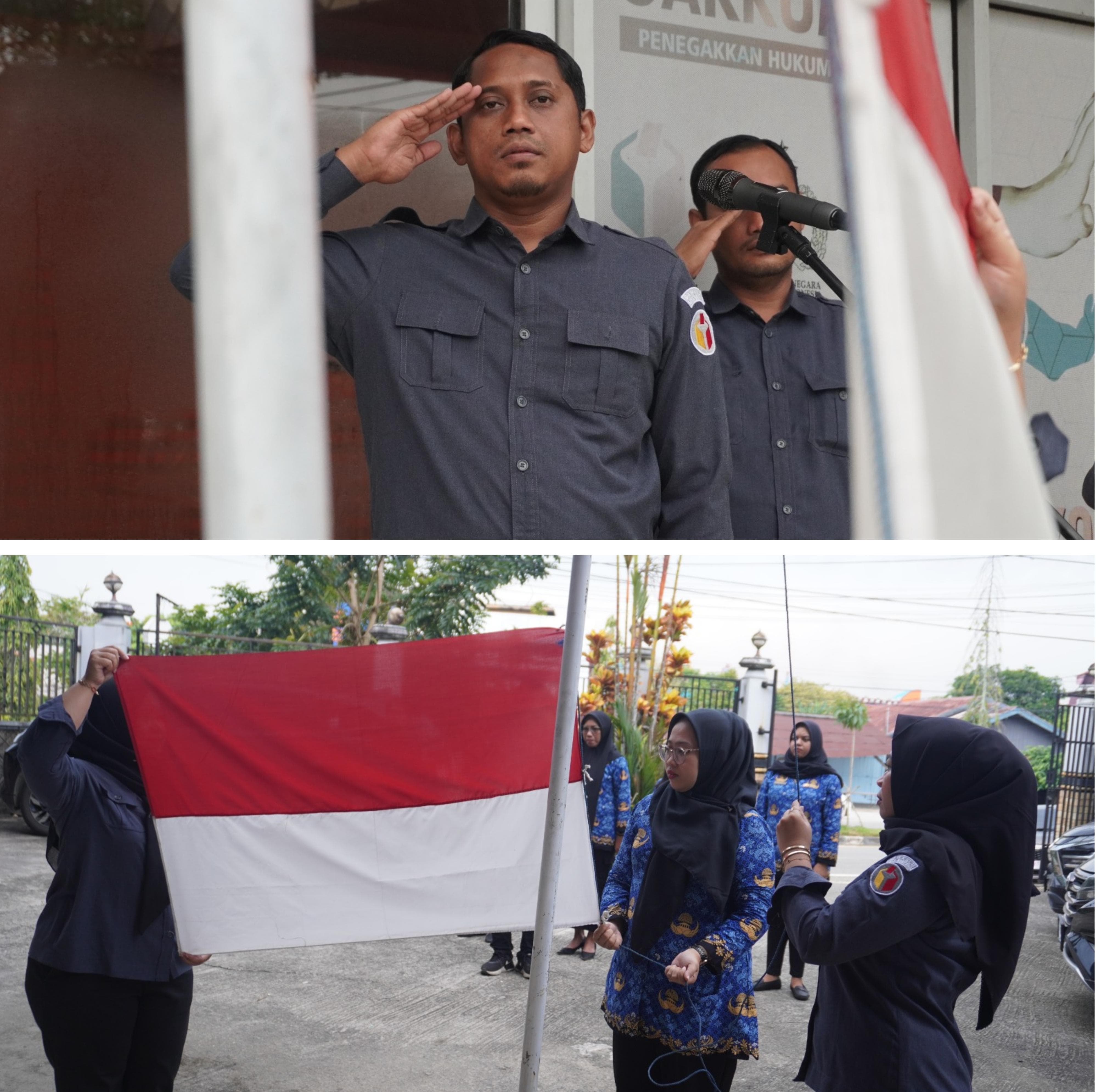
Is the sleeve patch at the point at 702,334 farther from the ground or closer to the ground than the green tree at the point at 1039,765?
farther from the ground

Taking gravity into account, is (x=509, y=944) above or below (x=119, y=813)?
below

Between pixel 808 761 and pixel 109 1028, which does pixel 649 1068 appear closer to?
pixel 808 761

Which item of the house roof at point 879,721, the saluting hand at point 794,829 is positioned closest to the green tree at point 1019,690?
the house roof at point 879,721

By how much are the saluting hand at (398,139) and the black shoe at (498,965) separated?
1321 mm

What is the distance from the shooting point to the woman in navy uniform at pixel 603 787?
1.74 m

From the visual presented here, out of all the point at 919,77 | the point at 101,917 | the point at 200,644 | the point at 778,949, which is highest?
the point at 919,77

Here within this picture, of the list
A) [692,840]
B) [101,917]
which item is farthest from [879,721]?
[101,917]

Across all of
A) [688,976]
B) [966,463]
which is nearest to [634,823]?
[688,976]

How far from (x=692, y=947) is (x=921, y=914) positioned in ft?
1.02

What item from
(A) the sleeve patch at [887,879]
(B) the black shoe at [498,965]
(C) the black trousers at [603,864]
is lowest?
(B) the black shoe at [498,965]

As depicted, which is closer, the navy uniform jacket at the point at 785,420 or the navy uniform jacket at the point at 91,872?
the navy uniform jacket at the point at 91,872

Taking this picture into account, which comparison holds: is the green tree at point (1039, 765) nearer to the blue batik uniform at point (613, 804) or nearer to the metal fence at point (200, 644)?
the blue batik uniform at point (613, 804)

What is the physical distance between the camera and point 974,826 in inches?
69.0

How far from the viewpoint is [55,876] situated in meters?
1.63
